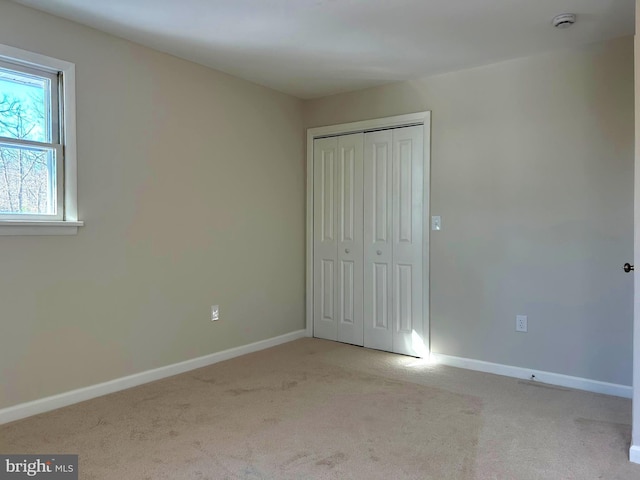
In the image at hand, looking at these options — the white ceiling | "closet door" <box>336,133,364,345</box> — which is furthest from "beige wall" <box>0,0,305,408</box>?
"closet door" <box>336,133,364,345</box>

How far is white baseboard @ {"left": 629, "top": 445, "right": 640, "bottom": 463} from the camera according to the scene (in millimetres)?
2113

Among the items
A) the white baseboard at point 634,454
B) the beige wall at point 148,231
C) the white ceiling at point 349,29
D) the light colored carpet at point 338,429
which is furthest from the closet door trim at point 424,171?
the white baseboard at point 634,454

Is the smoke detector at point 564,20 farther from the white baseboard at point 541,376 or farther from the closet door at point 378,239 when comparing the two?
the white baseboard at point 541,376

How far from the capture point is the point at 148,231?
3.24 m

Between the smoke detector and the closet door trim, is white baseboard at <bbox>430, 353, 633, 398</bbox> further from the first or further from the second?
the smoke detector

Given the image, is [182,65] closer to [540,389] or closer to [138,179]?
[138,179]

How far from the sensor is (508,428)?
248 cm

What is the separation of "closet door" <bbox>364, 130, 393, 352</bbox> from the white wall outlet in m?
1.06

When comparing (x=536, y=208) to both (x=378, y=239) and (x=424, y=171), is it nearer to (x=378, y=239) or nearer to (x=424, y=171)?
(x=424, y=171)

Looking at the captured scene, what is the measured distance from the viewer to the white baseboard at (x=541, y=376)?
300 cm

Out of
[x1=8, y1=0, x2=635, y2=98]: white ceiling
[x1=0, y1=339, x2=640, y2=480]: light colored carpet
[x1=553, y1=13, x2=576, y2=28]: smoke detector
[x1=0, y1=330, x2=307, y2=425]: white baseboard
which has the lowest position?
[x1=0, y1=339, x2=640, y2=480]: light colored carpet

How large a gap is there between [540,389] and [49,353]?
121 inches

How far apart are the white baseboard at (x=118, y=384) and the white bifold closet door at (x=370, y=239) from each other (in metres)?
0.72

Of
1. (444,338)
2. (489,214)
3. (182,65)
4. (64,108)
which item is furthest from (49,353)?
(489,214)
